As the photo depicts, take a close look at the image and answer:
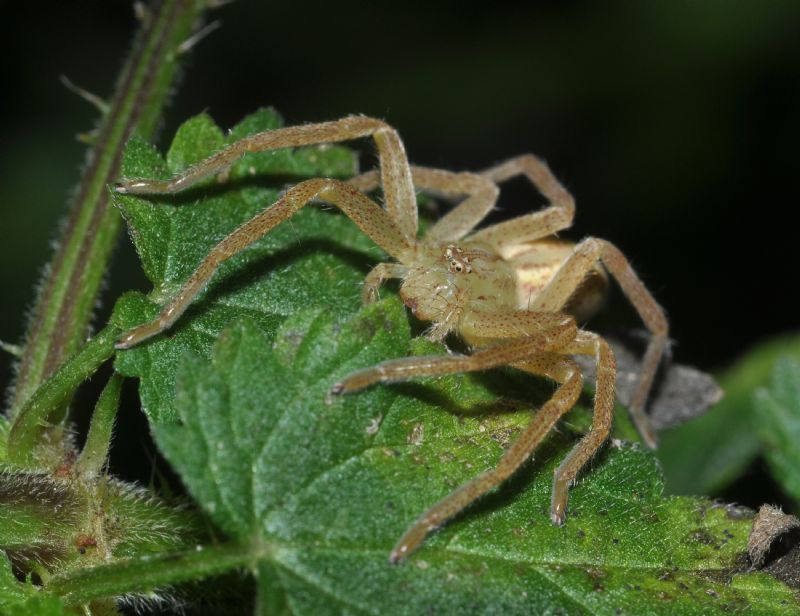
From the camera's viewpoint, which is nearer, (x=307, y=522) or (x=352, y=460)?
(x=307, y=522)

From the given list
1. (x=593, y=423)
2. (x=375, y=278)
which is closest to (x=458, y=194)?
(x=375, y=278)

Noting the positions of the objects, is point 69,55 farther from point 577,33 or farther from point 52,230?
point 577,33

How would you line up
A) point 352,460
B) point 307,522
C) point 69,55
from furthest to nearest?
point 69,55, point 352,460, point 307,522

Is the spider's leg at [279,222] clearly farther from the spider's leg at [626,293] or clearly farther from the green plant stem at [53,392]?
the spider's leg at [626,293]

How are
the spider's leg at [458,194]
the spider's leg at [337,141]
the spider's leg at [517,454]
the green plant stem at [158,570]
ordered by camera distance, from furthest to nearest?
1. the spider's leg at [458,194]
2. the spider's leg at [337,141]
3. the spider's leg at [517,454]
4. the green plant stem at [158,570]

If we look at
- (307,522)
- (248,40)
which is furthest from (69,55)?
(307,522)

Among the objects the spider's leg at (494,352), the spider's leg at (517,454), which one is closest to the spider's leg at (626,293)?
the spider's leg at (494,352)

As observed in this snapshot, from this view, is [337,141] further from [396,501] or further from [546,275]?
[396,501]
